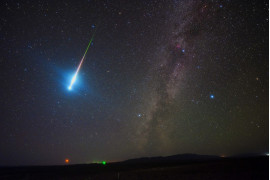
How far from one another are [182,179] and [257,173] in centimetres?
437

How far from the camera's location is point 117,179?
12508mm

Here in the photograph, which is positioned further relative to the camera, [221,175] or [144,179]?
[144,179]

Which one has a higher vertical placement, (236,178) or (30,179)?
(236,178)

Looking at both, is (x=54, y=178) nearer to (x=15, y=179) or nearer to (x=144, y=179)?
(x=15, y=179)

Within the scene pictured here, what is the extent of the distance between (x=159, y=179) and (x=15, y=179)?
1292 cm

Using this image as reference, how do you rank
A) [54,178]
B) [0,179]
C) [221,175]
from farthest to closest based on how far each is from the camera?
1. [0,179]
2. [54,178]
3. [221,175]

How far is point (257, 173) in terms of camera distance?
33.7 ft

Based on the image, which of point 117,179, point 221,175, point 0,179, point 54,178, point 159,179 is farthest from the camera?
point 0,179

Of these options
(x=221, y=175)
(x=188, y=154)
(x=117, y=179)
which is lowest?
(x=188, y=154)

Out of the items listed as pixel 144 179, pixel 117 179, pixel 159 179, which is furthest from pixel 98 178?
pixel 159 179

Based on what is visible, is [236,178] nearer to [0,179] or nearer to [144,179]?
[144,179]

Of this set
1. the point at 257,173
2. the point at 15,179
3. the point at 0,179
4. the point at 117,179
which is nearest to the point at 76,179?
the point at 117,179

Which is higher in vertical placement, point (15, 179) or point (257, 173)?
point (257, 173)

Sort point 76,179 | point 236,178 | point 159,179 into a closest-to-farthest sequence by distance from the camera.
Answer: point 236,178 → point 159,179 → point 76,179
